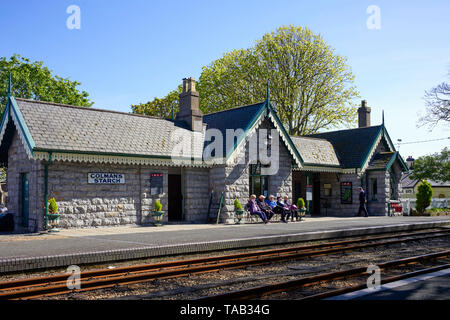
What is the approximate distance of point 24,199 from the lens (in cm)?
1777

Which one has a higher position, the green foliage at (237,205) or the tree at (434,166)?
the tree at (434,166)

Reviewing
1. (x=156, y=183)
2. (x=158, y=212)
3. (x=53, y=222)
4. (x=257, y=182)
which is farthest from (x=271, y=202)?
(x=53, y=222)

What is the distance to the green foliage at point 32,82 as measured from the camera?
34094mm

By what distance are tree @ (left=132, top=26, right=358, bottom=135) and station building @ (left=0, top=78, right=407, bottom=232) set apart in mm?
11414

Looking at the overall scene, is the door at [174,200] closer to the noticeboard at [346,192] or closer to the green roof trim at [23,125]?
the green roof trim at [23,125]

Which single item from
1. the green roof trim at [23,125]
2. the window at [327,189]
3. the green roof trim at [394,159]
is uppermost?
the green roof trim at [23,125]

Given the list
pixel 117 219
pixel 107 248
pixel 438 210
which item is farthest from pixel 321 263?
pixel 438 210

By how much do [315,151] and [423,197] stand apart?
25.4ft

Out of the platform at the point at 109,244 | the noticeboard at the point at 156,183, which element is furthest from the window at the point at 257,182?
the platform at the point at 109,244

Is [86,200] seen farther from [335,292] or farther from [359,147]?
[359,147]

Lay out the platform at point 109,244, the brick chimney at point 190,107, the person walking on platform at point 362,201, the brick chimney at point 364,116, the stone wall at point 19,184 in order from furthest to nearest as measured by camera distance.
→ the brick chimney at point 364,116, the person walking on platform at point 362,201, the brick chimney at point 190,107, the stone wall at point 19,184, the platform at point 109,244

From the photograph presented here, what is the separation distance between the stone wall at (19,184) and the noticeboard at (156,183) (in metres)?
4.37

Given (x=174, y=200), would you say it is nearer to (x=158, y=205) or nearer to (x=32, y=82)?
(x=158, y=205)

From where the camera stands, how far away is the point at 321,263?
11016mm
